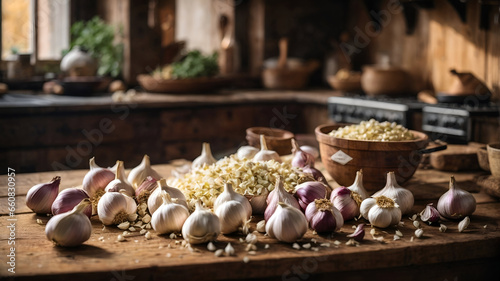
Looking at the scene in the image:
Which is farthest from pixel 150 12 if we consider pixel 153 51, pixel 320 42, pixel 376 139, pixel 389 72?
pixel 376 139

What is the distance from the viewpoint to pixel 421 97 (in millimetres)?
3918

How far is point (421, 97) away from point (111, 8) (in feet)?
8.36

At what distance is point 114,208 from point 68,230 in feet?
0.64

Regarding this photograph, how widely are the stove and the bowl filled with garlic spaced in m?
1.09

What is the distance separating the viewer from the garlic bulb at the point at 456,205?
163 centimetres

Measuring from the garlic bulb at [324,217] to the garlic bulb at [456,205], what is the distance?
32cm

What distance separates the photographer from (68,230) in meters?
1.38

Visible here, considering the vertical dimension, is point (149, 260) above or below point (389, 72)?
below

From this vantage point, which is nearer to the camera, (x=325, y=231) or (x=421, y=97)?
(x=325, y=231)

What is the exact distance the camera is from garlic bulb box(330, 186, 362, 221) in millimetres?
1605

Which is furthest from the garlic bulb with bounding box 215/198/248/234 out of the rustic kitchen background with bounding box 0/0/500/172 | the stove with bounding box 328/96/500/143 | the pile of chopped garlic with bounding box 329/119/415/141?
the stove with bounding box 328/96/500/143

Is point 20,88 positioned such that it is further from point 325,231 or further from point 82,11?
point 325,231

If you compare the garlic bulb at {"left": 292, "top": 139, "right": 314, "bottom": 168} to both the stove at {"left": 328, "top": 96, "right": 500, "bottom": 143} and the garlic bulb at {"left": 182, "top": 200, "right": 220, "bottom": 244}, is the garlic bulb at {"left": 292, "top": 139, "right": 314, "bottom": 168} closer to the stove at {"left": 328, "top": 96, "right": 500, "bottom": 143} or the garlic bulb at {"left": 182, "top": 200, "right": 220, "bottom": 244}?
the garlic bulb at {"left": 182, "top": 200, "right": 220, "bottom": 244}

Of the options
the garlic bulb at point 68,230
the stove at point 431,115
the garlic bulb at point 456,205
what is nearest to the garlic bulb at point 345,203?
the garlic bulb at point 456,205
